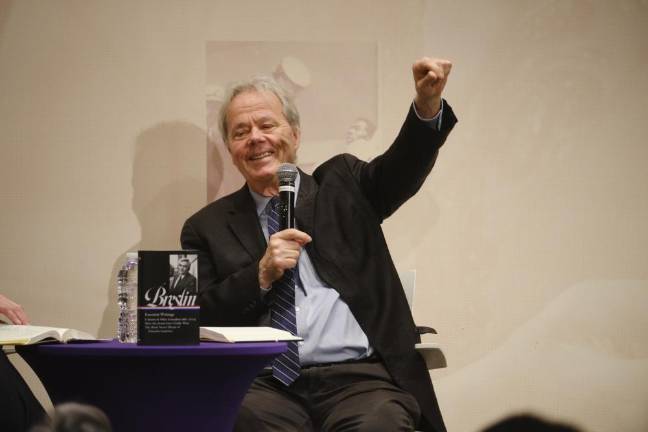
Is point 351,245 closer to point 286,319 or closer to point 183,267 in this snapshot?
point 286,319

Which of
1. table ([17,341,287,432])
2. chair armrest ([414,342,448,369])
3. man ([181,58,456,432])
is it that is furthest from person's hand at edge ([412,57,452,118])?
table ([17,341,287,432])

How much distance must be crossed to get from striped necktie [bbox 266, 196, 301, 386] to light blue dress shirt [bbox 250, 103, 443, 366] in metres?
0.04

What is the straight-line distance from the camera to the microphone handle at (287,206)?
2.17 metres

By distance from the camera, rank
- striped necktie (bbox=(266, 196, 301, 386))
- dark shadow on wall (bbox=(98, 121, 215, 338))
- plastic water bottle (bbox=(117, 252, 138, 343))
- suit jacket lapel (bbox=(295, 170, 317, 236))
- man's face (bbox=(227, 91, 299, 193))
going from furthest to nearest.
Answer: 1. dark shadow on wall (bbox=(98, 121, 215, 338))
2. man's face (bbox=(227, 91, 299, 193))
3. suit jacket lapel (bbox=(295, 170, 317, 236))
4. striped necktie (bbox=(266, 196, 301, 386))
5. plastic water bottle (bbox=(117, 252, 138, 343))

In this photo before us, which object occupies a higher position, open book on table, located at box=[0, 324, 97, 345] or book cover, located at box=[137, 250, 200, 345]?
book cover, located at box=[137, 250, 200, 345]

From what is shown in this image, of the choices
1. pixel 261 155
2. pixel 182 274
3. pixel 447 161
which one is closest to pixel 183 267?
pixel 182 274

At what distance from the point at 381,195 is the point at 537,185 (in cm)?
97

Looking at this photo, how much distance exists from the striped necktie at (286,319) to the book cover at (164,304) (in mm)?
667

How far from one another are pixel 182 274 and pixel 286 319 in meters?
0.78

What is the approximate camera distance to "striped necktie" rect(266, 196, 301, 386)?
7.68 feet

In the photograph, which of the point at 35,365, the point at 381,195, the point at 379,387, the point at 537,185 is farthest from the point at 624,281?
the point at 35,365

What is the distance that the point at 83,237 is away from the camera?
329 cm

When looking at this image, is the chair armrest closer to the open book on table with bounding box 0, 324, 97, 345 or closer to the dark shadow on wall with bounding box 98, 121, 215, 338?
the open book on table with bounding box 0, 324, 97, 345

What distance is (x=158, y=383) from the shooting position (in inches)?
67.8
